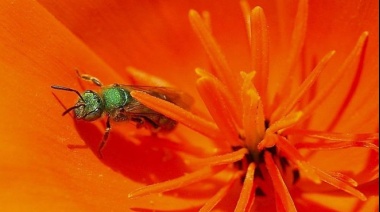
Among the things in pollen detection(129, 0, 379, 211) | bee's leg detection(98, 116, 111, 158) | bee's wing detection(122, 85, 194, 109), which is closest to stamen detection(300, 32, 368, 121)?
pollen detection(129, 0, 379, 211)

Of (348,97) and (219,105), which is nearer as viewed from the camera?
A: (219,105)

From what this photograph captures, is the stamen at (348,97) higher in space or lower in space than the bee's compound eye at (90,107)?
higher

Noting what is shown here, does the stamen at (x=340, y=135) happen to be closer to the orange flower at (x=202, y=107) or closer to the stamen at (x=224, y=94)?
the orange flower at (x=202, y=107)

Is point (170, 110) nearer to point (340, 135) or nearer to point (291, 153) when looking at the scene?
point (291, 153)

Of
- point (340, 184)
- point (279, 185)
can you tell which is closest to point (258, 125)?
A: point (279, 185)

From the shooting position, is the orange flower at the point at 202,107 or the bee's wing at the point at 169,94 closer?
the orange flower at the point at 202,107

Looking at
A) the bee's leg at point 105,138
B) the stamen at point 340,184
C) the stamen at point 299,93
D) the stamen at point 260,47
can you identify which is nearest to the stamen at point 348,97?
the stamen at point 299,93
